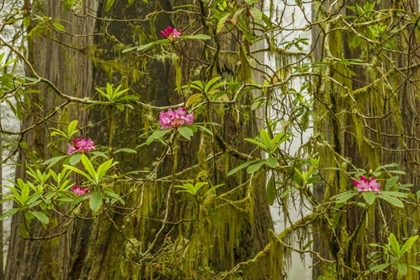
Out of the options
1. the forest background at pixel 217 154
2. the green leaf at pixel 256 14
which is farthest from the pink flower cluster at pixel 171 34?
the green leaf at pixel 256 14

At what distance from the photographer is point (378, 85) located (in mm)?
2695

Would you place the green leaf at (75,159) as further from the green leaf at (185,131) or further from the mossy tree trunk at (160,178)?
the green leaf at (185,131)

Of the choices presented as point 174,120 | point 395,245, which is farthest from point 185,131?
point 395,245

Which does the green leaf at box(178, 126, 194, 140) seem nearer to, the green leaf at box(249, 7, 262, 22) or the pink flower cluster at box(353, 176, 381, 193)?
the green leaf at box(249, 7, 262, 22)

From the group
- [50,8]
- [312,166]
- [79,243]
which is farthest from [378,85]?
[50,8]

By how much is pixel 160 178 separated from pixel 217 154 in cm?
31

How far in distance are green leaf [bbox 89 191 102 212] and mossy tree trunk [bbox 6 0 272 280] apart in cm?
30

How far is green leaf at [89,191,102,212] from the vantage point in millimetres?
1656

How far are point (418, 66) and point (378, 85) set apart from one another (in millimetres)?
296

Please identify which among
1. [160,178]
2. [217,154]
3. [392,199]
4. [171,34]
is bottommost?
[392,199]

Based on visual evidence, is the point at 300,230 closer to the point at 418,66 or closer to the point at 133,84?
the point at 418,66

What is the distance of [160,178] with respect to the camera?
2.34 meters

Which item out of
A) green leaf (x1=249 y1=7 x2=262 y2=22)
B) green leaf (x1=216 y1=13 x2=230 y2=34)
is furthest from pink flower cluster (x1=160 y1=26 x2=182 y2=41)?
green leaf (x1=249 y1=7 x2=262 y2=22)

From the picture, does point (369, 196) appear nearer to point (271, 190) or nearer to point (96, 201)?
point (271, 190)
